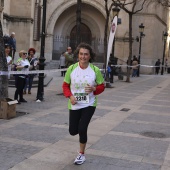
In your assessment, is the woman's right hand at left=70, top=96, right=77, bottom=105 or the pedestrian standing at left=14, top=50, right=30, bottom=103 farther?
the pedestrian standing at left=14, top=50, right=30, bottom=103

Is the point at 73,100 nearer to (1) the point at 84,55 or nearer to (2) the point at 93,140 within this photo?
(1) the point at 84,55

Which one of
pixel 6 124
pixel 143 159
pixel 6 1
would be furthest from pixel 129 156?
pixel 6 1

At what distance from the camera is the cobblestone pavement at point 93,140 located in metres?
5.80

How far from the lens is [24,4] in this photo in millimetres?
26078

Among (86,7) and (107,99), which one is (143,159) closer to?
(107,99)

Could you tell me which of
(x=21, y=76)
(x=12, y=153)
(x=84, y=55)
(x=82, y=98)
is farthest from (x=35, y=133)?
(x=21, y=76)

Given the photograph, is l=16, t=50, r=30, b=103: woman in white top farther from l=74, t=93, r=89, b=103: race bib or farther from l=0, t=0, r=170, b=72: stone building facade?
l=0, t=0, r=170, b=72: stone building facade

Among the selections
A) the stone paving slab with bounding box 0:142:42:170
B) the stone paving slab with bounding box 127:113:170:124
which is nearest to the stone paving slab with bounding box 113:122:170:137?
the stone paving slab with bounding box 127:113:170:124

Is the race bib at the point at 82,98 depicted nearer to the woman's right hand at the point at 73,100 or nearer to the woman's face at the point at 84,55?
the woman's right hand at the point at 73,100

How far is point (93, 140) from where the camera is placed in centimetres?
732

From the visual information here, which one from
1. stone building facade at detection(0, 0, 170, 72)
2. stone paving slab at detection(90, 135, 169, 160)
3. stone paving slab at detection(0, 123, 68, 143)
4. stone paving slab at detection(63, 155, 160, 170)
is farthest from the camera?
stone building facade at detection(0, 0, 170, 72)

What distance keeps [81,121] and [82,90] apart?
474 mm

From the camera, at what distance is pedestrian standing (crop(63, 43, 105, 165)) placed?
5562mm

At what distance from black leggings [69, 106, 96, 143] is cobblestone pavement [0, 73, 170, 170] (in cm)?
52
